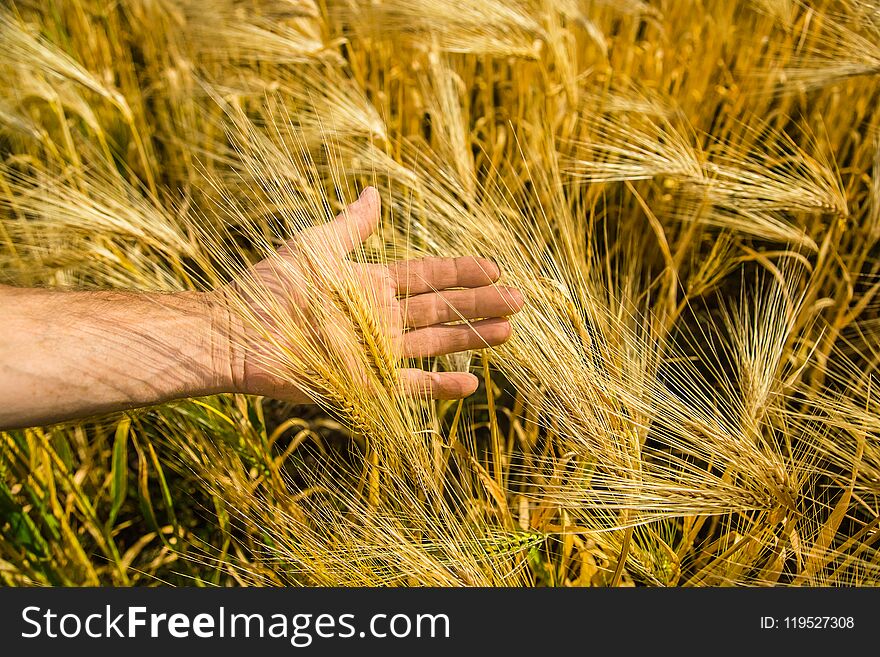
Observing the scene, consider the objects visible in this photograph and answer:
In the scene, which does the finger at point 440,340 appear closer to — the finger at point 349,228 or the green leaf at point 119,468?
the finger at point 349,228

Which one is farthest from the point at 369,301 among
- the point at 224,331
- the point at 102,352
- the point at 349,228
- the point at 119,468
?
the point at 119,468

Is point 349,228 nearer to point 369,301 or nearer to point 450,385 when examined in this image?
point 369,301

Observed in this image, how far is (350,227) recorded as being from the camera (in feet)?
2.99

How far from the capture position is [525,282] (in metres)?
0.94

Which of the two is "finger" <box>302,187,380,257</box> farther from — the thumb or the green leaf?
the green leaf

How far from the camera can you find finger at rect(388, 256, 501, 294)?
0.93m

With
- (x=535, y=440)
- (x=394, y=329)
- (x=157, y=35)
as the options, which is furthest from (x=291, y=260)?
(x=157, y=35)

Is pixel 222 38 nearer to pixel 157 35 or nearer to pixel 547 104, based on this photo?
pixel 157 35

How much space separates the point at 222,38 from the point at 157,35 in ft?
0.81

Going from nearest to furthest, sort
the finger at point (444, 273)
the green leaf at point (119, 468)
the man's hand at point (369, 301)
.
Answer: the man's hand at point (369, 301), the finger at point (444, 273), the green leaf at point (119, 468)

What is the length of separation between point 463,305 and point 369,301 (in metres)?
0.18

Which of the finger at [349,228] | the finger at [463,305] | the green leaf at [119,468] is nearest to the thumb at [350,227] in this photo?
the finger at [349,228]

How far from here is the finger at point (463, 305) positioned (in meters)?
0.90

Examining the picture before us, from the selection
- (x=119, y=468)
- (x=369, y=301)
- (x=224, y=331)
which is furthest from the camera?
(x=119, y=468)
